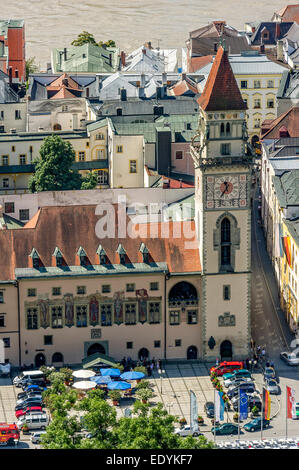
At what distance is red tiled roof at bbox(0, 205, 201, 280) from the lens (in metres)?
112

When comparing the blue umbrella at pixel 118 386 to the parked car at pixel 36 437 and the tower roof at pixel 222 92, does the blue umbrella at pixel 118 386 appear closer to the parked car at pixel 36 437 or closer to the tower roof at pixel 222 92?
the parked car at pixel 36 437

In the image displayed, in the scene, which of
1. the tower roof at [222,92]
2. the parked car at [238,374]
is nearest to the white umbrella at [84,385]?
the parked car at [238,374]

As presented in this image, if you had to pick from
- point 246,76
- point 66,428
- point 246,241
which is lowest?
point 66,428

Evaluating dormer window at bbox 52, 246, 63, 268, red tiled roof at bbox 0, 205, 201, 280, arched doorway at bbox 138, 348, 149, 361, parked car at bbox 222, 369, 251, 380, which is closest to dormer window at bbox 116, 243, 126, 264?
red tiled roof at bbox 0, 205, 201, 280

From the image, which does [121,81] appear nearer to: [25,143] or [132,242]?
[25,143]

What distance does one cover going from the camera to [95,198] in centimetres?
12938

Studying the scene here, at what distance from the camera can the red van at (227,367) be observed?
111 m

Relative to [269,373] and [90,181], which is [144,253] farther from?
[90,181]

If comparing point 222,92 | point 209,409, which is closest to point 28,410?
point 209,409

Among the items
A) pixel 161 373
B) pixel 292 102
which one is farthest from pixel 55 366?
pixel 292 102

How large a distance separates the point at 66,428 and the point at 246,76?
10333 centimetres

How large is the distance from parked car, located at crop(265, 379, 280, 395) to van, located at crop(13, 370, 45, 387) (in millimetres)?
19022

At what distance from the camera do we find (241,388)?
10619 cm

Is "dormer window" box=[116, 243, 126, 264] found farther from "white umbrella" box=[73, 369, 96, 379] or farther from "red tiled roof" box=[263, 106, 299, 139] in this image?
"red tiled roof" box=[263, 106, 299, 139]
